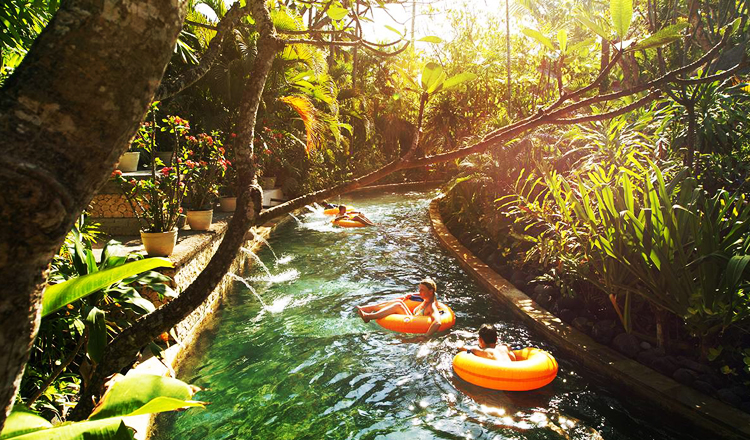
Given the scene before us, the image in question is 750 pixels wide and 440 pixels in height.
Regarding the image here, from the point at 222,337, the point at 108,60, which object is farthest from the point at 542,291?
the point at 108,60

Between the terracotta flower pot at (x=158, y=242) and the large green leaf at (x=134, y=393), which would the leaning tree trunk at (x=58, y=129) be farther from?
the terracotta flower pot at (x=158, y=242)

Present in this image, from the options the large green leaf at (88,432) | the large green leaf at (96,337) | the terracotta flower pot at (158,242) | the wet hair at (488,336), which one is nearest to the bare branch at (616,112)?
the large green leaf at (88,432)

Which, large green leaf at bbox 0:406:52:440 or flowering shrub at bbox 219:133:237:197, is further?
flowering shrub at bbox 219:133:237:197

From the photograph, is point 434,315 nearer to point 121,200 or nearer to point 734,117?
point 734,117

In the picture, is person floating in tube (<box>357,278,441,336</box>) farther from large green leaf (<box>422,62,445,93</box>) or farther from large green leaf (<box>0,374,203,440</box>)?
large green leaf (<box>422,62,445,93</box>)

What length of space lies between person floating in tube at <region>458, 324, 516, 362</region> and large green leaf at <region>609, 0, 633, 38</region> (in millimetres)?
3640

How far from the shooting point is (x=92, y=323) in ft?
9.78

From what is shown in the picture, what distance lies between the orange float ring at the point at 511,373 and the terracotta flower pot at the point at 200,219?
500cm

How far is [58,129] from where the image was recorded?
88 cm

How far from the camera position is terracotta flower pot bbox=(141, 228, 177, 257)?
5.91 meters

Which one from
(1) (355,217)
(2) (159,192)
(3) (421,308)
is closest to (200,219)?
(2) (159,192)

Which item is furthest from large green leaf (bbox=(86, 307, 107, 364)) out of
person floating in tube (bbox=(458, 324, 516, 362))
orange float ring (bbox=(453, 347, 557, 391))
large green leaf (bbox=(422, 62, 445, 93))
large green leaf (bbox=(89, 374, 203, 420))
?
person floating in tube (bbox=(458, 324, 516, 362))

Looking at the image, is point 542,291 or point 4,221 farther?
point 542,291

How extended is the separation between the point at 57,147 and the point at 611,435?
4.72 metres
